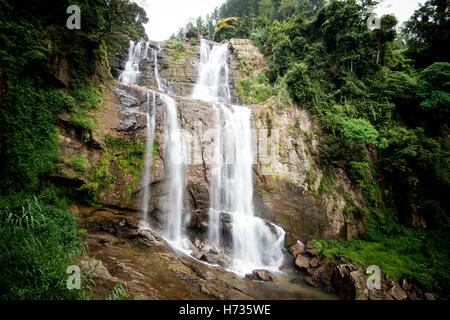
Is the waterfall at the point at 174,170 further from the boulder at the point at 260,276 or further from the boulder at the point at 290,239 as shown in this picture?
the boulder at the point at 290,239

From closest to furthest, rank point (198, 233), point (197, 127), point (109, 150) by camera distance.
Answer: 1. point (109, 150)
2. point (198, 233)
3. point (197, 127)

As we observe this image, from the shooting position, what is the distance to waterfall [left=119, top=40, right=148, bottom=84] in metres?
16.7

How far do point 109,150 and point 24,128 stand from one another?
2.82 metres

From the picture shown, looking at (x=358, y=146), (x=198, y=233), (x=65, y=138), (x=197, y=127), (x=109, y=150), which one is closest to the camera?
(x=65, y=138)

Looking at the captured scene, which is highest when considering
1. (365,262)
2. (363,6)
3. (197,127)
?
(363,6)

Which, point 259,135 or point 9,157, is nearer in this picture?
point 9,157

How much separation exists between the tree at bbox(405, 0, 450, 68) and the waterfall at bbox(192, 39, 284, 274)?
16635mm

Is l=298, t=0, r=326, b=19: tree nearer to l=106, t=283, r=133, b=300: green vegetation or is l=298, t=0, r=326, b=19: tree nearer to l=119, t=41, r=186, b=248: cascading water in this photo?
l=119, t=41, r=186, b=248: cascading water

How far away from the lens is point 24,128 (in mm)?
6711

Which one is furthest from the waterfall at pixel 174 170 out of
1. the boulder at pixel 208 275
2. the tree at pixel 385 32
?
the tree at pixel 385 32

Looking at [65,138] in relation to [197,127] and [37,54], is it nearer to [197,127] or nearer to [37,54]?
[37,54]

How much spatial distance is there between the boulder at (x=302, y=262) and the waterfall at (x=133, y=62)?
669 inches

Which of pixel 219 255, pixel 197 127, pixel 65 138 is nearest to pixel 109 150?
pixel 65 138

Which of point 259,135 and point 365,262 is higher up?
point 259,135
